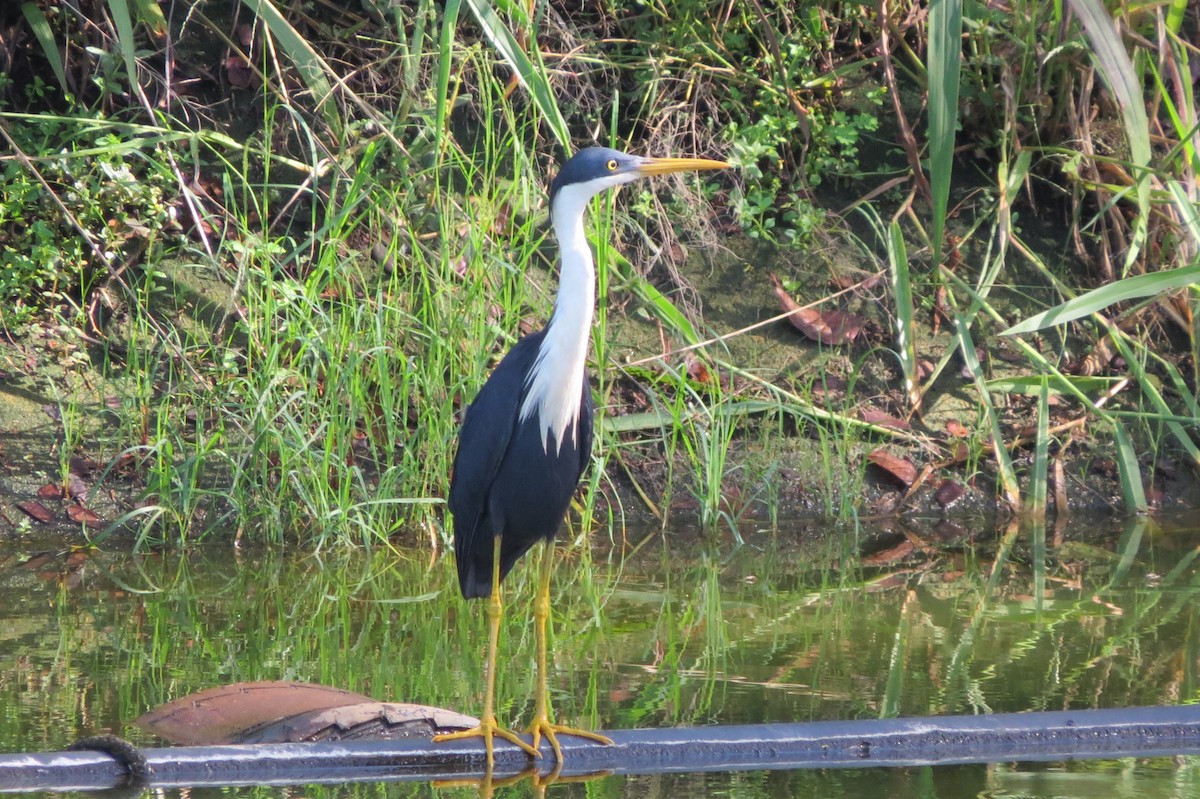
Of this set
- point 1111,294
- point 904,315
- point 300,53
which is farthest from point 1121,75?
point 300,53

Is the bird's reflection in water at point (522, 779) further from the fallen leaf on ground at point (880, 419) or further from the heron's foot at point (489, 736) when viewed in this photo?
the fallen leaf on ground at point (880, 419)

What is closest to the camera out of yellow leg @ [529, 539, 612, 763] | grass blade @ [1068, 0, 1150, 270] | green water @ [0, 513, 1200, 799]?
yellow leg @ [529, 539, 612, 763]

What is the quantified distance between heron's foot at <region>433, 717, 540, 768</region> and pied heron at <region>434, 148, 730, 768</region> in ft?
1.32

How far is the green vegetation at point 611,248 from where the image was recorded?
550 centimetres

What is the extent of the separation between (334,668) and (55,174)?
11.5 ft

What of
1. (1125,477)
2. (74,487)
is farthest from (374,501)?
(1125,477)

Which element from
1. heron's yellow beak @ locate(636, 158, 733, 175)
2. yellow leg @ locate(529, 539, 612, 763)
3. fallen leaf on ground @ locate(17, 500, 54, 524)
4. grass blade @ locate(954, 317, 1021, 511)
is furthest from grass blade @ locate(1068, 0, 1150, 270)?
fallen leaf on ground @ locate(17, 500, 54, 524)

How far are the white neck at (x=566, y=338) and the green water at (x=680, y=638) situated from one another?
0.77 meters

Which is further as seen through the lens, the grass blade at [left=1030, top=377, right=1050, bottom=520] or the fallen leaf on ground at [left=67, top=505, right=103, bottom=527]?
the grass blade at [left=1030, top=377, right=1050, bottom=520]

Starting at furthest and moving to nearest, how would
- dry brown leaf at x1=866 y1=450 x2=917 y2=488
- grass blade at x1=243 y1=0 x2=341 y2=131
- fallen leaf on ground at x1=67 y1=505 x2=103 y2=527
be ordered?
dry brown leaf at x1=866 y1=450 x2=917 y2=488 < fallen leaf on ground at x1=67 y1=505 x2=103 y2=527 < grass blade at x1=243 y1=0 x2=341 y2=131

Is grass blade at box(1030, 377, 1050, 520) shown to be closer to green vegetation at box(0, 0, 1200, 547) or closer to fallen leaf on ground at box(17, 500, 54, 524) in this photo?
green vegetation at box(0, 0, 1200, 547)

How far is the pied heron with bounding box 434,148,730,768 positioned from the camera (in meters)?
3.63

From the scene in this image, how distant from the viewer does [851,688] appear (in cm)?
387

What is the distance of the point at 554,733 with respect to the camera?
3.19m
